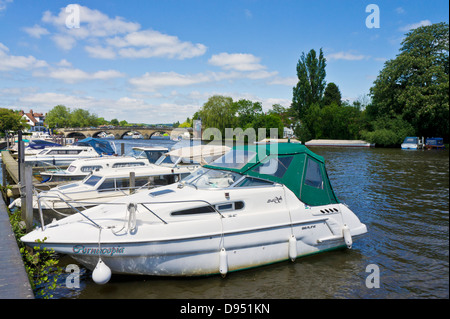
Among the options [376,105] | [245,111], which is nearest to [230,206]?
[376,105]

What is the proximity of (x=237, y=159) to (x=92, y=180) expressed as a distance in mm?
7365

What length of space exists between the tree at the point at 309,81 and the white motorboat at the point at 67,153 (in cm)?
4901

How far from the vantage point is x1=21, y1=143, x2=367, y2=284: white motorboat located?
255 inches

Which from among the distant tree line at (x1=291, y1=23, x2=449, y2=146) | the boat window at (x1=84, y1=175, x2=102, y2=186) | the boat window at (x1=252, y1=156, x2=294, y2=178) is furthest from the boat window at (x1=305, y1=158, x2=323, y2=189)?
the distant tree line at (x1=291, y1=23, x2=449, y2=146)

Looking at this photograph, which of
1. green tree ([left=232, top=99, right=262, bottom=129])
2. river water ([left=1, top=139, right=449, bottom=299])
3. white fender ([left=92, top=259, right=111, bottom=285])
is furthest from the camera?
green tree ([left=232, top=99, right=262, bottom=129])

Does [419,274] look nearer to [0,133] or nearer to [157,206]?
[157,206]

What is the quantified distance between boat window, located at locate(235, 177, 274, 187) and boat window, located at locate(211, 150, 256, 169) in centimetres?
46

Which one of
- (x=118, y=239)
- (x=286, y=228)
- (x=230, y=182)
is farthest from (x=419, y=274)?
(x=118, y=239)

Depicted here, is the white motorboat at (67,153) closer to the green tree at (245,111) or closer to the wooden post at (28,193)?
the wooden post at (28,193)

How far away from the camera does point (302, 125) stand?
66438 mm

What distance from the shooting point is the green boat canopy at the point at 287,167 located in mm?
7953

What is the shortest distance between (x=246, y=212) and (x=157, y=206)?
2.09m

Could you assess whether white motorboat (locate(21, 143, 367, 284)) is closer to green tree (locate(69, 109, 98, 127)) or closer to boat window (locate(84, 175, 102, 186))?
boat window (locate(84, 175, 102, 186))

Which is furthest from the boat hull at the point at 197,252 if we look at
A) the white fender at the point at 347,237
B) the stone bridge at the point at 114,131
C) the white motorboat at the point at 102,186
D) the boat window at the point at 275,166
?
the stone bridge at the point at 114,131
